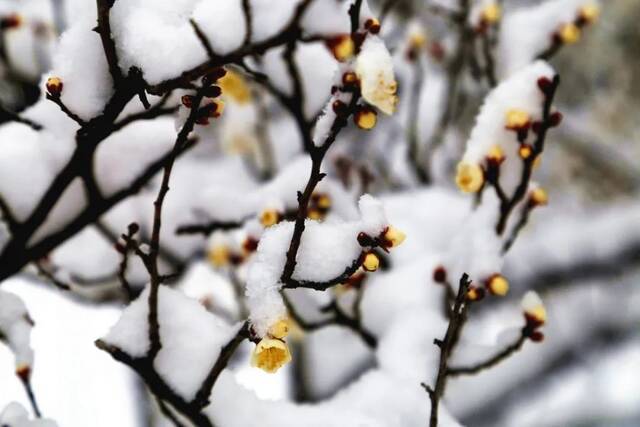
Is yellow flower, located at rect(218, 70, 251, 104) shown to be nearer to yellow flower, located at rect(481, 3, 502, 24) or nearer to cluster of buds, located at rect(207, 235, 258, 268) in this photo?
cluster of buds, located at rect(207, 235, 258, 268)

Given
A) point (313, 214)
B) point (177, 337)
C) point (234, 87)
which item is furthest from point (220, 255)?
point (177, 337)

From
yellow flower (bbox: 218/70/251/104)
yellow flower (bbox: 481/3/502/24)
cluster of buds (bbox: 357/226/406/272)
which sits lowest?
cluster of buds (bbox: 357/226/406/272)

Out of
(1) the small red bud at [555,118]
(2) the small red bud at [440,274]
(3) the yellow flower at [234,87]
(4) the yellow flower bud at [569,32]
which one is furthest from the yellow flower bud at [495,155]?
(3) the yellow flower at [234,87]

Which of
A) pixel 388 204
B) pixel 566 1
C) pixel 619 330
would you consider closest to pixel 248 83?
pixel 388 204

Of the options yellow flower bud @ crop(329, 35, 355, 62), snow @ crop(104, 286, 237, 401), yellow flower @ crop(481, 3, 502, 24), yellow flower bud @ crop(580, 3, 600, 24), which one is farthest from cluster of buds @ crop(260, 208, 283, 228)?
yellow flower bud @ crop(580, 3, 600, 24)

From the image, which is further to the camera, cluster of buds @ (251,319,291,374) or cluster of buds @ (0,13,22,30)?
cluster of buds @ (0,13,22,30)

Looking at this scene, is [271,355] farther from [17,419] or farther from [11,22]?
[11,22]

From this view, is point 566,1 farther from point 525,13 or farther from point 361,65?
point 361,65
